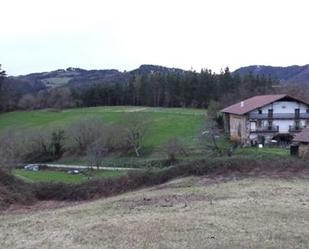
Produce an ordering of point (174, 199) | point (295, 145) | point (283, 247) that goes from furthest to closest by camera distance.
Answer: point (295, 145), point (174, 199), point (283, 247)

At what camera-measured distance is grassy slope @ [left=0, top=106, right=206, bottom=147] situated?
76000mm

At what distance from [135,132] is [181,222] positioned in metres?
53.6

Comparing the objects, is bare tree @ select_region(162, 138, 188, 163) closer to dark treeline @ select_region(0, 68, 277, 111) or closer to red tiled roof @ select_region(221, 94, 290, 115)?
red tiled roof @ select_region(221, 94, 290, 115)

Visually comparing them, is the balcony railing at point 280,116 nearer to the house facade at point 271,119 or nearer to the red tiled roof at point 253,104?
the house facade at point 271,119

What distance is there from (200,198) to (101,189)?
835cm

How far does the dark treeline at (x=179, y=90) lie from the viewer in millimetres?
100312

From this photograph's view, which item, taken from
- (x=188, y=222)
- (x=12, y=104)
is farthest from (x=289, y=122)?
(x=12, y=104)

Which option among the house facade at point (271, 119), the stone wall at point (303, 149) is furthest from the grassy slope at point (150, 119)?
the stone wall at point (303, 149)

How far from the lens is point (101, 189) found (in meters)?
30.9

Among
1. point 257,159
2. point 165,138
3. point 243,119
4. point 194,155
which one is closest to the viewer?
point 257,159

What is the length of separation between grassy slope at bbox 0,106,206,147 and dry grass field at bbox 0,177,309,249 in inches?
1644

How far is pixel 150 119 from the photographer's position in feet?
290

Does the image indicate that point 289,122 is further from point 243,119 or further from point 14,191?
point 14,191

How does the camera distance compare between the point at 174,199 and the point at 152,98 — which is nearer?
the point at 174,199
